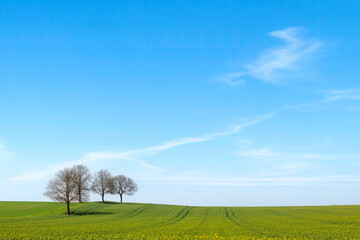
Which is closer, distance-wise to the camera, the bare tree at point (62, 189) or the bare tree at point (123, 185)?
the bare tree at point (62, 189)

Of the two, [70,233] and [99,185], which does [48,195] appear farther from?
[70,233]

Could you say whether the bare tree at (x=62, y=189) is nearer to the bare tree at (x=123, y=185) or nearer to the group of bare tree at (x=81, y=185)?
the group of bare tree at (x=81, y=185)

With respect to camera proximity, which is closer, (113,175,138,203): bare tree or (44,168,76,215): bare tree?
(44,168,76,215): bare tree

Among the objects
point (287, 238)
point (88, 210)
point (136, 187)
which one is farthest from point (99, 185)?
point (287, 238)

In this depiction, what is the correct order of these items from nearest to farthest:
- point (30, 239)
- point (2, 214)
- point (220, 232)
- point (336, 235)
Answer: point (30, 239) < point (336, 235) < point (220, 232) < point (2, 214)

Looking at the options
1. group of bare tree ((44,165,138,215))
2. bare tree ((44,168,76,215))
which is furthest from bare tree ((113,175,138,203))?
bare tree ((44,168,76,215))

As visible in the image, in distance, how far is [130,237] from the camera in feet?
122

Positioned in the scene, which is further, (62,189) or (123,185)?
(123,185)

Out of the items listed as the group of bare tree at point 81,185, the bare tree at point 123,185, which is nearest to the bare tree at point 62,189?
the group of bare tree at point 81,185

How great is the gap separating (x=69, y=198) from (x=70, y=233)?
38.9 metres

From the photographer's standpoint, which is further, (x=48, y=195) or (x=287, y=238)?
(x=48, y=195)

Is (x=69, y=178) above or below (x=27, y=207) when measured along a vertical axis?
above

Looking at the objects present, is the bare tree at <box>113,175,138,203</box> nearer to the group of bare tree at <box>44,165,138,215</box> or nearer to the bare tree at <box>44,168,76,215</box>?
the group of bare tree at <box>44,165,138,215</box>

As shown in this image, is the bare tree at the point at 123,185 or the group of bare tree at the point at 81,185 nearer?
the group of bare tree at the point at 81,185
